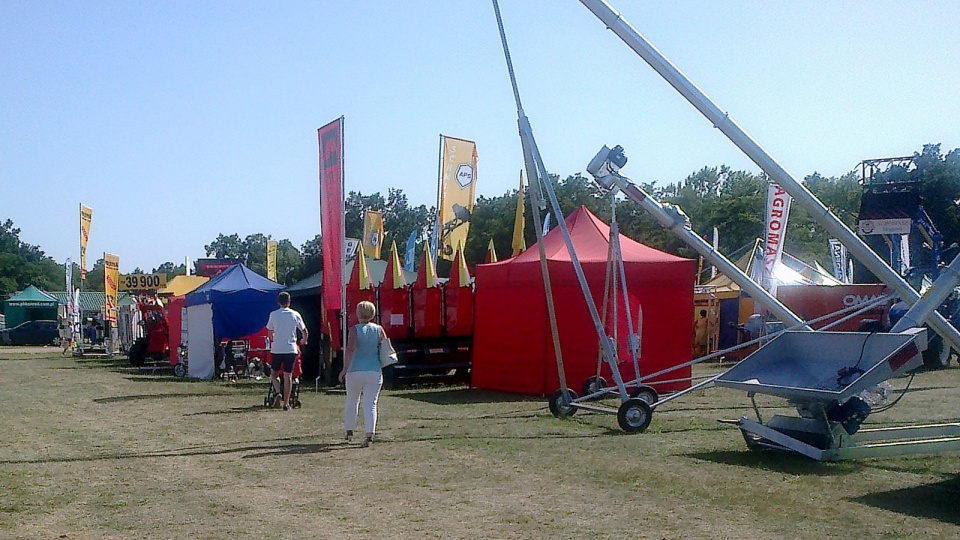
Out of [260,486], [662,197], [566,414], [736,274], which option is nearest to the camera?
[260,486]

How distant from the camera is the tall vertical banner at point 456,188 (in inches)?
813

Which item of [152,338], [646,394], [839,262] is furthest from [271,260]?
[646,394]

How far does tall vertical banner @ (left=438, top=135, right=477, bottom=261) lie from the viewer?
20.7 metres

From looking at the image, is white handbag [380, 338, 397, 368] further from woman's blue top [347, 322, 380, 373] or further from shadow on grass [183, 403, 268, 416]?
shadow on grass [183, 403, 268, 416]

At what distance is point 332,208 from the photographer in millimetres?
16188

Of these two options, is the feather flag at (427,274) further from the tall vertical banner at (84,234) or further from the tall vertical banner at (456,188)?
the tall vertical banner at (84,234)

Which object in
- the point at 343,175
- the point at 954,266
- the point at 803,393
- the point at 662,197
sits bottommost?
the point at 803,393

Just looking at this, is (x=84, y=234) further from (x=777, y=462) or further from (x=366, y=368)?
(x=777, y=462)

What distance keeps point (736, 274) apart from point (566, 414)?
2.78m

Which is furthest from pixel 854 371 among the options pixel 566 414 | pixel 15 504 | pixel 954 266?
pixel 15 504

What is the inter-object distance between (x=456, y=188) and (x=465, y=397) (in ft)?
26.0

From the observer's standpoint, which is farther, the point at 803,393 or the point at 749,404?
the point at 749,404

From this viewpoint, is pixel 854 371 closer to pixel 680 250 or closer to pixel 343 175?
pixel 343 175

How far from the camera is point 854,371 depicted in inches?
303
